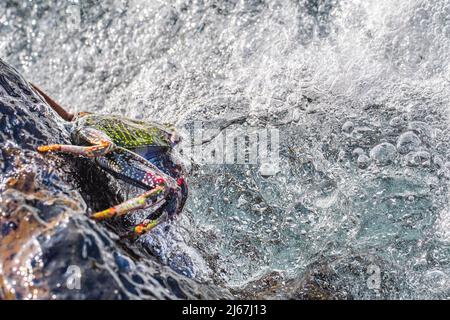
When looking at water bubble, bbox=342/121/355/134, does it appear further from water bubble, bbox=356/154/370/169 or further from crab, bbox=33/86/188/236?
crab, bbox=33/86/188/236

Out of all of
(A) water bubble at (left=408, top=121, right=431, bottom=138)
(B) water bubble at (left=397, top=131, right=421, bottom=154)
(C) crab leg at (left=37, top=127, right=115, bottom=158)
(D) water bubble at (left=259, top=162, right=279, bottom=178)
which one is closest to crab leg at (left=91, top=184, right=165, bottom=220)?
(C) crab leg at (left=37, top=127, right=115, bottom=158)

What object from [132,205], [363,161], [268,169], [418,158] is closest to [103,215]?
[132,205]

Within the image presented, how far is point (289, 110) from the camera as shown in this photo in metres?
3.52

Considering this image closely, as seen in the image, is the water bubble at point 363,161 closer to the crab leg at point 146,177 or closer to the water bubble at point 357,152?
the water bubble at point 357,152

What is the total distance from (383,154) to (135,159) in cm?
153

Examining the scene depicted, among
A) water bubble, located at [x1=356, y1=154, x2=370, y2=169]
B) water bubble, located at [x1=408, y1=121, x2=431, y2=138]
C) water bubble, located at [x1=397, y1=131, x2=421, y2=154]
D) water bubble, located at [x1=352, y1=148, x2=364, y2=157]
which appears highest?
water bubble, located at [x1=408, y1=121, x2=431, y2=138]

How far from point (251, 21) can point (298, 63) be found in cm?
75

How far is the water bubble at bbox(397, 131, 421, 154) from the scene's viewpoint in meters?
3.12

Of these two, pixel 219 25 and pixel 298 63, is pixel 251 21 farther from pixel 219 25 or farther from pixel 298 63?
pixel 298 63

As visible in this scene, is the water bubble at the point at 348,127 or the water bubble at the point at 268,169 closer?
the water bubble at the point at 268,169

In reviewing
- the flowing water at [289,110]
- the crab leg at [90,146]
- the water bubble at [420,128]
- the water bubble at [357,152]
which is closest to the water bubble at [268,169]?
the flowing water at [289,110]

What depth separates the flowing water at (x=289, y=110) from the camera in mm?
2680

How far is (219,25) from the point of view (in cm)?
452

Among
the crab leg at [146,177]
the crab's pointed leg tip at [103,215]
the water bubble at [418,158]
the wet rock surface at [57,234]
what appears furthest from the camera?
the water bubble at [418,158]
